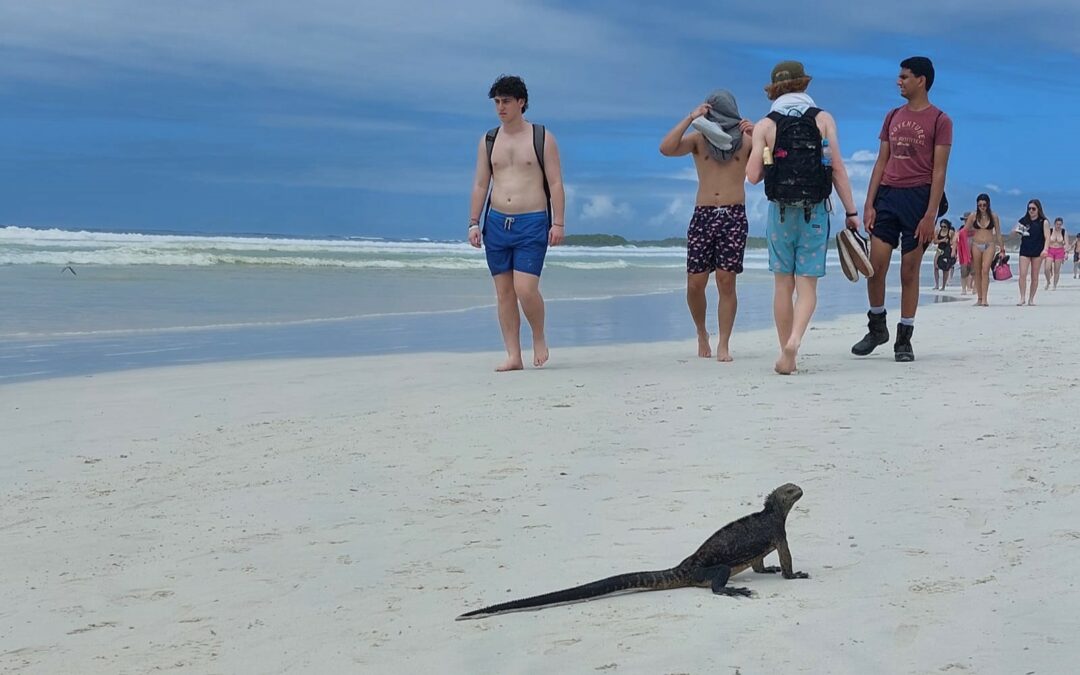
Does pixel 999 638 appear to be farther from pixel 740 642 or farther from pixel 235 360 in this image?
pixel 235 360

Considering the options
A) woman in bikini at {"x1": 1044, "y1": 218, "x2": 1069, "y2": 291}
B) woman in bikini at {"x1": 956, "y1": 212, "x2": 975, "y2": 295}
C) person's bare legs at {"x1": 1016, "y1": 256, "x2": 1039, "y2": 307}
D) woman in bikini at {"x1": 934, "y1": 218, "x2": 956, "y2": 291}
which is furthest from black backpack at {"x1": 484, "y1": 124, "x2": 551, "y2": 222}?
woman in bikini at {"x1": 1044, "y1": 218, "x2": 1069, "y2": 291}

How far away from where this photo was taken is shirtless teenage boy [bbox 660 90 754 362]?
7914 millimetres

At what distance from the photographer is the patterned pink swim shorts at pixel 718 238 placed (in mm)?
8086

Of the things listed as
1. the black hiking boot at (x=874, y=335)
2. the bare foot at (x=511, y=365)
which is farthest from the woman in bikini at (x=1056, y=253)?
the bare foot at (x=511, y=365)

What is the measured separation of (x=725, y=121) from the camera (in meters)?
7.98

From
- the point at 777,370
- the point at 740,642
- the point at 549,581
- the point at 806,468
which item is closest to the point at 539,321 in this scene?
the point at 777,370

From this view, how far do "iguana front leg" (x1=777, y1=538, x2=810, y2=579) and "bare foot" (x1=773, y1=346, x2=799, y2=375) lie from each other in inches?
157

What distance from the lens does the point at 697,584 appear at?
3.13 meters

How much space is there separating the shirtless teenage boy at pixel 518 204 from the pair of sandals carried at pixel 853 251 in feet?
6.04

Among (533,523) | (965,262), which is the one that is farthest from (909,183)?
(965,262)

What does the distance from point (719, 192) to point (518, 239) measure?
1408mm

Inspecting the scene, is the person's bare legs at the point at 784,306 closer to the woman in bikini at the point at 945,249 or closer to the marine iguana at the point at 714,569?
the marine iguana at the point at 714,569

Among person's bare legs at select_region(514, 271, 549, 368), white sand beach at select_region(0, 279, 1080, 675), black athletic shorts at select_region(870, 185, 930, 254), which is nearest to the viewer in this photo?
white sand beach at select_region(0, 279, 1080, 675)

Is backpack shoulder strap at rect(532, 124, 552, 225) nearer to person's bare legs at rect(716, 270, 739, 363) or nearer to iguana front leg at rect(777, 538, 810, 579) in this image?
person's bare legs at rect(716, 270, 739, 363)
